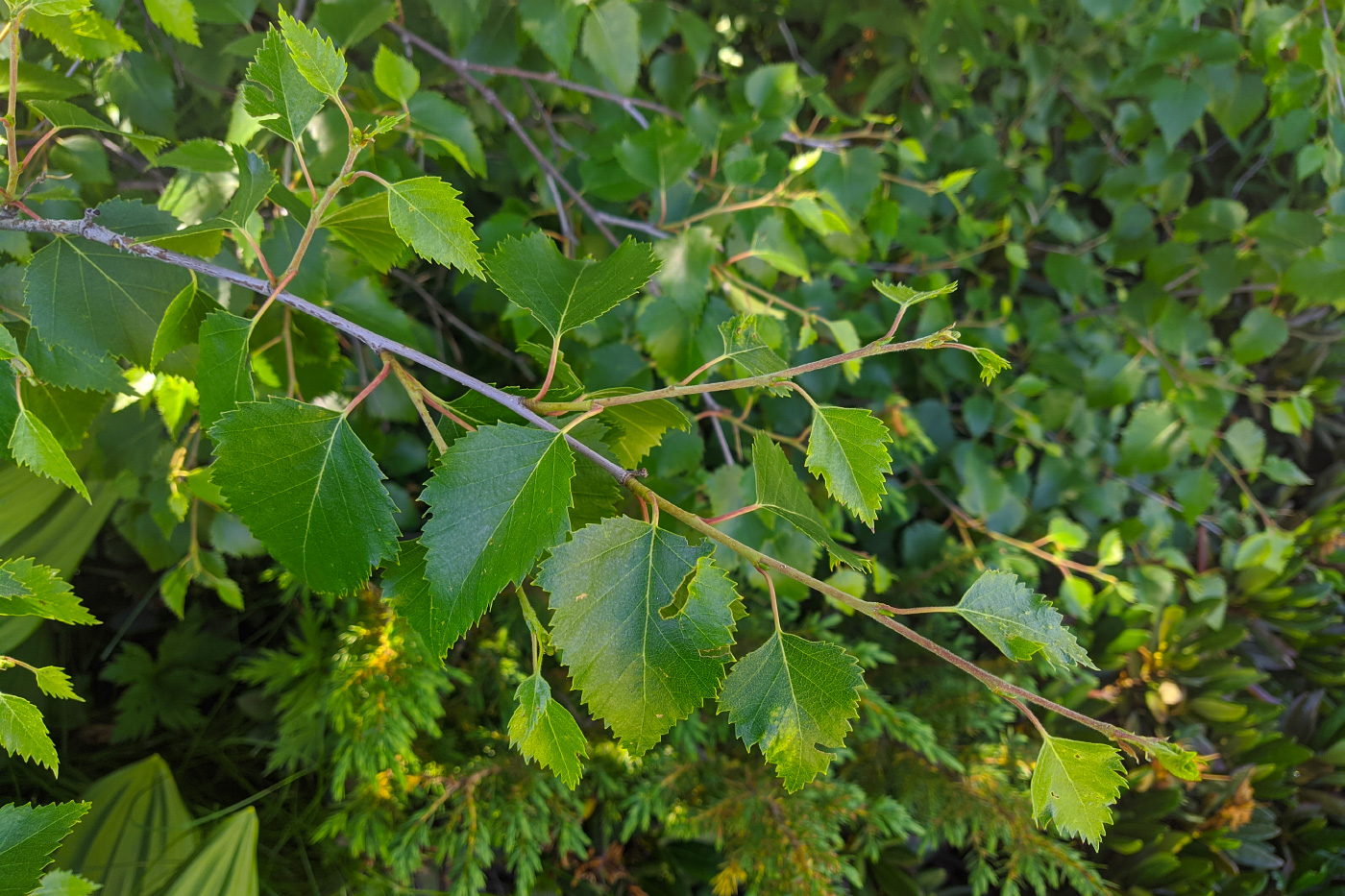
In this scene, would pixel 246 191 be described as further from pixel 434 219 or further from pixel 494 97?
pixel 494 97

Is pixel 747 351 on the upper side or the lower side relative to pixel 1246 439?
upper

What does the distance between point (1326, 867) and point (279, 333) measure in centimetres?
143

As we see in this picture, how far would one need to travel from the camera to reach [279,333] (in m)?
0.51

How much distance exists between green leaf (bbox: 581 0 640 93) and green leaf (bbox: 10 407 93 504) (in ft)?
1.65

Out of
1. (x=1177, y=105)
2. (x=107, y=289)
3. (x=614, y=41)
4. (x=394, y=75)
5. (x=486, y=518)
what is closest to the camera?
(x=486, y=518)

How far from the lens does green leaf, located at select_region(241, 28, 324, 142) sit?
1.04 feet

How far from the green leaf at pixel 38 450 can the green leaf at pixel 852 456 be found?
0.34m

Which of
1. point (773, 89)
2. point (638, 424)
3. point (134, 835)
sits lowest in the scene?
point (134, 835)

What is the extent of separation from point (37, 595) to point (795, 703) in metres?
0.34

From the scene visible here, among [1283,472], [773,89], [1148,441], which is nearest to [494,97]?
[773,89]

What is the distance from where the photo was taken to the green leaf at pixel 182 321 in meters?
0.35

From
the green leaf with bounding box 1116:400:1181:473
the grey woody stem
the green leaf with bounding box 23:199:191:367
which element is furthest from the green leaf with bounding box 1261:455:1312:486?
the green leaf with bounding box 23:199:191:367

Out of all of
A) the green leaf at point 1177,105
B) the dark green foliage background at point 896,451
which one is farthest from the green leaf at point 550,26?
the green leaf at point 1177,105

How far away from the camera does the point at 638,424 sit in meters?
0.38
